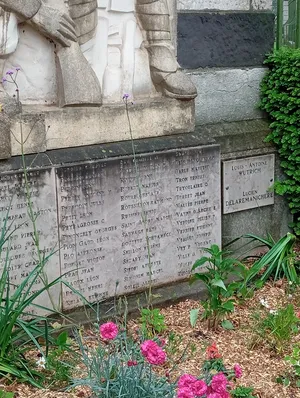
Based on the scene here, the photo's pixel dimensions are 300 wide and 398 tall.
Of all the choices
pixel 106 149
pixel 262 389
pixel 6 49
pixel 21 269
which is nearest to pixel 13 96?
pixel 6 49

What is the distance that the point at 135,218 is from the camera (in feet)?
15.3

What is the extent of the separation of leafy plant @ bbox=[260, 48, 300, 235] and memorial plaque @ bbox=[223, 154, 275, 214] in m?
0.11

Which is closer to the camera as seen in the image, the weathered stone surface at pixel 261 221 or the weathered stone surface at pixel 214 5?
the weathered stone surface at pixel 214 5

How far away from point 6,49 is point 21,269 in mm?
1250

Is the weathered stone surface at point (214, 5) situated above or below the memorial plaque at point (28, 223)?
above

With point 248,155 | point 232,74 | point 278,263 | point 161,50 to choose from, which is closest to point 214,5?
point 232,74

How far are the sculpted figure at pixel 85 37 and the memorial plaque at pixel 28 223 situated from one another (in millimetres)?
574

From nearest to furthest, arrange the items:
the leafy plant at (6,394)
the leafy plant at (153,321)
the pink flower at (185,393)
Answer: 1. the pink flower at (185,393)
2. the leafy plant at (6,394)
3. the leafy plant at (153,321)

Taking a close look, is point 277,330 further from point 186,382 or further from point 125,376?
point 186,382

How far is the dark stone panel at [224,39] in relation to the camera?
5348mm

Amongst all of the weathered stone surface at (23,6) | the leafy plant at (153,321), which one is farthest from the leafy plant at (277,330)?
the weathered stone surface at (23,6)

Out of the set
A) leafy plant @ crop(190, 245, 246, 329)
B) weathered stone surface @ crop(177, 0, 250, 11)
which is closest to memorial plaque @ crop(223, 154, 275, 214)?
leafy plant @ crop(190, 245, 246, 329)

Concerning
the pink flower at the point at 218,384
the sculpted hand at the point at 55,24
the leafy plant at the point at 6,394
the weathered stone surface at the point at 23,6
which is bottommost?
the leafy plant at the point at 6,394

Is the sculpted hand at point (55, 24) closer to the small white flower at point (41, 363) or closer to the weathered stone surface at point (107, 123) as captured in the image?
the weathered stone surface at point (107, 123)
